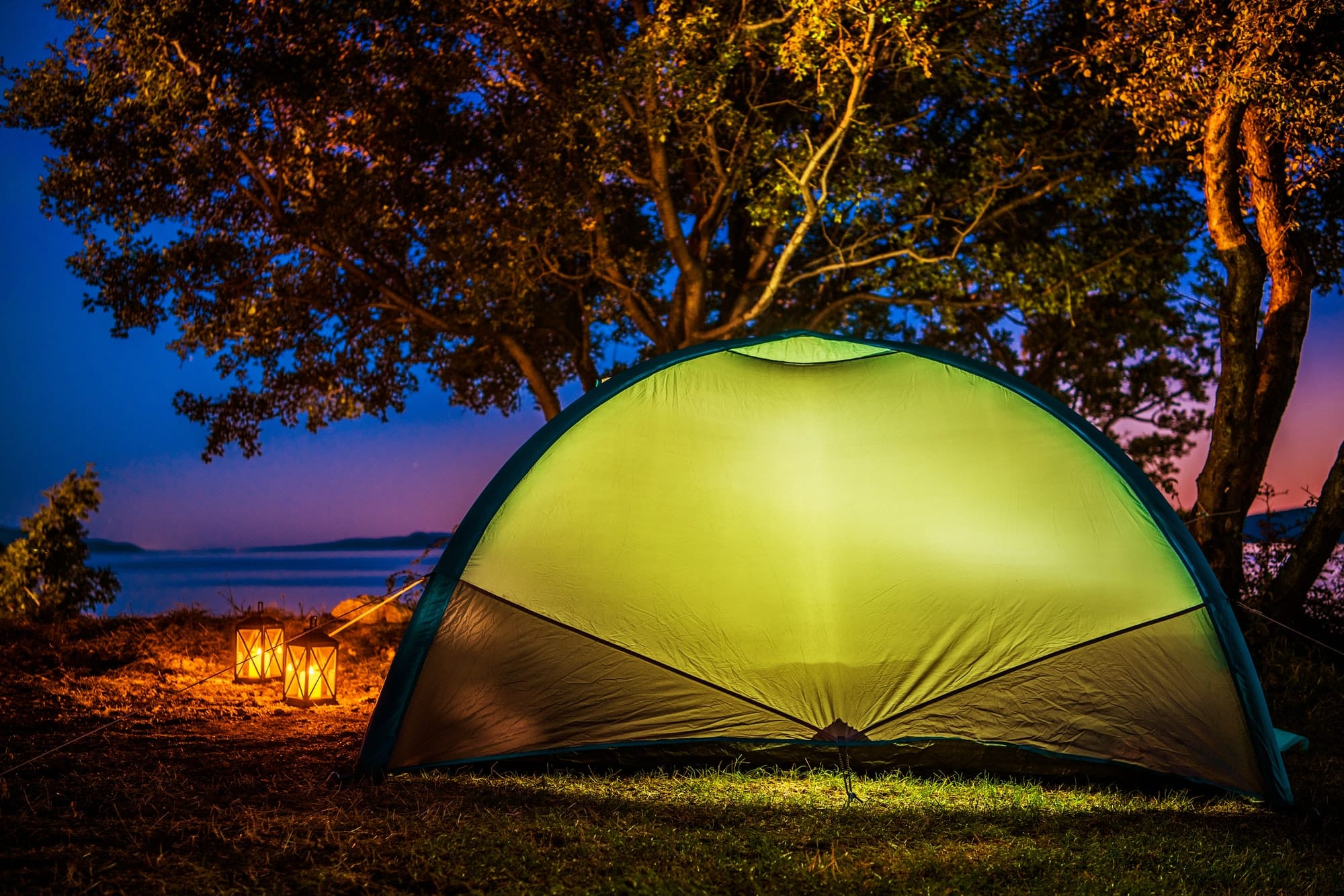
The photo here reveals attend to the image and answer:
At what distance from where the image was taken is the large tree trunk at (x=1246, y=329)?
7.34 metres

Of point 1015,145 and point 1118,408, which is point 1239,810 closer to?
point 1015,145

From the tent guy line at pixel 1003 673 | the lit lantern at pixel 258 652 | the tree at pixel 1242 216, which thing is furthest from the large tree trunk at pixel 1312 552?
the lit lantern at pixel 258 652

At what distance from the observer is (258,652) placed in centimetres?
625

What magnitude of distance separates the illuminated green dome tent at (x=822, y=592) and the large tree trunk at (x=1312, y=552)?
146 inches

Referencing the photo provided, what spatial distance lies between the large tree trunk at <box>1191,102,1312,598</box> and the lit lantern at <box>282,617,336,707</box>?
19.1ft

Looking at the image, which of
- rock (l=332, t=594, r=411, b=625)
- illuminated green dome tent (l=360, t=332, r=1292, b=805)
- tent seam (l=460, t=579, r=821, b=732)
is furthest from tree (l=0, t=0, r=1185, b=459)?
tent seam (l=460, t=579, r=821, b=732)

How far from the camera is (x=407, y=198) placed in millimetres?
9914

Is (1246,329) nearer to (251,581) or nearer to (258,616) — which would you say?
(258,616)

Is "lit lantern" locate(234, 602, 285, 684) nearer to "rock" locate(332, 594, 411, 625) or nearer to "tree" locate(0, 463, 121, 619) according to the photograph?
"rock" locate(332, 594, 411, 625)

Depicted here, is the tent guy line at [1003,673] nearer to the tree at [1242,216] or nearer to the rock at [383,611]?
the tree at [1242,216]

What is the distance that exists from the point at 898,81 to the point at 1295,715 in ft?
20.5

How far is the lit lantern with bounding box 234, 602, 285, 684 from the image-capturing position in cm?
622

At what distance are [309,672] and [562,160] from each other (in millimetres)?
5474

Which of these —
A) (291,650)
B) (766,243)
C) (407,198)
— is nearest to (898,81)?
(766,243)
